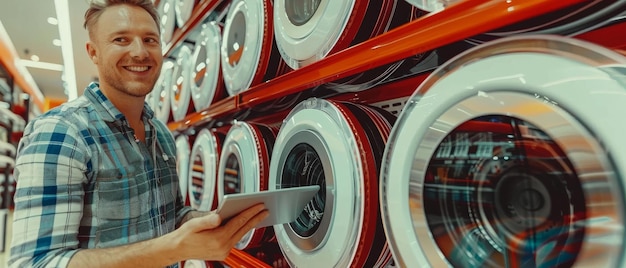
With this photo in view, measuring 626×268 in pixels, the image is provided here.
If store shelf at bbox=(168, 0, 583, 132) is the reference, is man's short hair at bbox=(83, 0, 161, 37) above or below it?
above

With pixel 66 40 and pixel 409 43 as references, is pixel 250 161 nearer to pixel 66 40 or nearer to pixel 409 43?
pixel 409 43

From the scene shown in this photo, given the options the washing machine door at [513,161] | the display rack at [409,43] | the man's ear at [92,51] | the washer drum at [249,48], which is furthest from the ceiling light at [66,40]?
the washing machine door at [513,161]

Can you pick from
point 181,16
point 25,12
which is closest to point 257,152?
point 181,16

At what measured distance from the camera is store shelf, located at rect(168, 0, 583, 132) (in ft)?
1.88

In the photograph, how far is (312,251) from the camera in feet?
3.41

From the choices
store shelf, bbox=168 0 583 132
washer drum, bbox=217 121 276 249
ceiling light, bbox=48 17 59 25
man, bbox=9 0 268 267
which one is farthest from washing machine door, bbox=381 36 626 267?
ceiling light, bbox=48 17 59 25

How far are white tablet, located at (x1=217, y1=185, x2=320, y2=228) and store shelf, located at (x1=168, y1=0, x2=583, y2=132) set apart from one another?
30 cm

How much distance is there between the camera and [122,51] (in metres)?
1.24

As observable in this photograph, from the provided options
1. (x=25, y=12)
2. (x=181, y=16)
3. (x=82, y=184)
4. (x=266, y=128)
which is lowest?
(x=82, y=184)

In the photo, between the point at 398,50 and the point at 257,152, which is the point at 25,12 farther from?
the point at 398,50

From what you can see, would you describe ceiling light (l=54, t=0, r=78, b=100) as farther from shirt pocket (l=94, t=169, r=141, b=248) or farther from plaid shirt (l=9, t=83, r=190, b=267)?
shirt pocket (l=94, t=169, r=141, b=248)

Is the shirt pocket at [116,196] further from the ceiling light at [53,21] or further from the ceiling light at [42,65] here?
the ceiling light at [42,65]

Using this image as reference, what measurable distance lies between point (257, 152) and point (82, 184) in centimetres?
56

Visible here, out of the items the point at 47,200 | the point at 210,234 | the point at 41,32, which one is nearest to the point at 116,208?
the point at 47,200
